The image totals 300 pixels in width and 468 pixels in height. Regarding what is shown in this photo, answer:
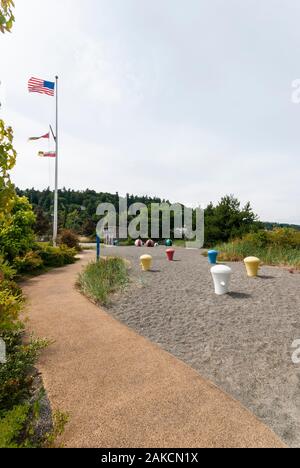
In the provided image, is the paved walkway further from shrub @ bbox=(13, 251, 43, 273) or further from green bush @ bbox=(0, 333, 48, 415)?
shrub @ bbox=(13, 251, 43, 273)

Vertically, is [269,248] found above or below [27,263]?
above

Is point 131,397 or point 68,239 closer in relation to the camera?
point 131,397

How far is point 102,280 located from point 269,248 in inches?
387

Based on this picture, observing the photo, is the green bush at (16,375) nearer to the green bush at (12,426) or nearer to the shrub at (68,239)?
the green bush at (12,426)

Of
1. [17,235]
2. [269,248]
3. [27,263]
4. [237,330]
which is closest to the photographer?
[237,330]

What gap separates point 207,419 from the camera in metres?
3.21

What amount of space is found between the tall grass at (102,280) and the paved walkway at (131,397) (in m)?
2.14

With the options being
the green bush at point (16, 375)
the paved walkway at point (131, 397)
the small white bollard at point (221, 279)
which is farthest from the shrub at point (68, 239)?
the green bush at point (16, 375)

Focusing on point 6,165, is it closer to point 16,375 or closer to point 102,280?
point 16,375

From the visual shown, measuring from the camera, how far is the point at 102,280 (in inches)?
364

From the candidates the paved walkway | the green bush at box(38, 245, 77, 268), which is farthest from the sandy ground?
the green bush at box(38, 245, 77, 268)

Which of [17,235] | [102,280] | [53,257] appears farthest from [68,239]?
[102,280]

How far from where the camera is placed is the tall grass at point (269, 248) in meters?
13.3

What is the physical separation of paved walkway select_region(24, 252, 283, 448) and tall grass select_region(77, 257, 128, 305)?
2139mm
